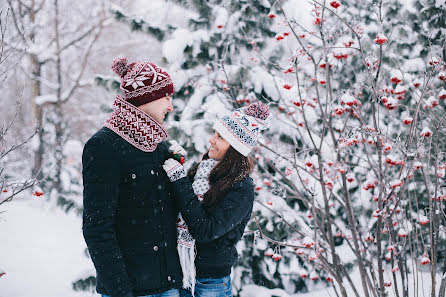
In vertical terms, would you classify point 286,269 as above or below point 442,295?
above

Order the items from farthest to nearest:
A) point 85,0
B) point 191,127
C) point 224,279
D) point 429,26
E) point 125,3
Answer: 1. point 125,3
2. point 85,0
3. point 429,26
4. point 191,127
5. point 224,279

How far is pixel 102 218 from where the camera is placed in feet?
5.85

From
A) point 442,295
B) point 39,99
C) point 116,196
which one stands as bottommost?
point 442,295

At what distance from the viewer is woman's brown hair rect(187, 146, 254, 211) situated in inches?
92.2

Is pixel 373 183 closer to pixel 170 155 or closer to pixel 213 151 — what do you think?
pixel 213 151

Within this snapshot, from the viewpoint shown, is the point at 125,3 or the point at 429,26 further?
the point at 125,3

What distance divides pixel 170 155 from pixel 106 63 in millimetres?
18956

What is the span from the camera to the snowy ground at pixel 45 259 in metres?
6.09

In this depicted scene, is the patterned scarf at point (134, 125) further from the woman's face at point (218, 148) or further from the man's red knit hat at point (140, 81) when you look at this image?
the woman's face at point (218, 148)

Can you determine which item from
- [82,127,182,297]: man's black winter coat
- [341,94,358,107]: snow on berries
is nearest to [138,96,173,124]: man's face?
[82,127,182,297]: man's black winter coat

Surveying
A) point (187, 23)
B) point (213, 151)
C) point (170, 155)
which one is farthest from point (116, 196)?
point (187, 23)

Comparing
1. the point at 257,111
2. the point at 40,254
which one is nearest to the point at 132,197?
the point at 257,111

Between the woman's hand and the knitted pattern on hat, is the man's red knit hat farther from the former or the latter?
the knitted pattern on hat

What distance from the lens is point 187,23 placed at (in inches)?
235
